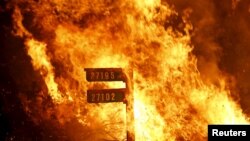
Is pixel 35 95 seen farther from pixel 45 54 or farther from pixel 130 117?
pixel 130 117

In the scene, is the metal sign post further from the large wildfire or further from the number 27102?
the large wildfire

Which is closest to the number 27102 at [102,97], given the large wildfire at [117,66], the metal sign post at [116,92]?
the metal sign post at [116,92]

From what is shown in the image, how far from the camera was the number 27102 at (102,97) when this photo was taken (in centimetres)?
753

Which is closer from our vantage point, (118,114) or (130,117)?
(130,117)

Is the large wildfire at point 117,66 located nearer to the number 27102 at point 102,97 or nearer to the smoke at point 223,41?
the smoke at point 223,41

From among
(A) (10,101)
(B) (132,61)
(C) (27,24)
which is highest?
(C) (27,24)

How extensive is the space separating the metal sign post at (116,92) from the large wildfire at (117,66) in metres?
3.76

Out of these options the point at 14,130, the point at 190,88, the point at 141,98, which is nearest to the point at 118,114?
the point at 141,98

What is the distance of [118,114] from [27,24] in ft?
12.2

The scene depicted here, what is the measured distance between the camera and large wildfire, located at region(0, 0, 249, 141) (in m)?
11.8

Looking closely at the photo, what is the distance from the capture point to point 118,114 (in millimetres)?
12523

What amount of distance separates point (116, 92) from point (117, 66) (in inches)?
166

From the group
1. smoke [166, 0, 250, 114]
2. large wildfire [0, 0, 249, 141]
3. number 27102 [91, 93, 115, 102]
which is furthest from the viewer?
smoke [166, 0, 250, 114]

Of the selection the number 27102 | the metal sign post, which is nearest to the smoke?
the metal sign post
